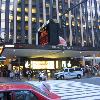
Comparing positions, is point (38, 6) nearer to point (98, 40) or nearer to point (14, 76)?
point (98, 40)

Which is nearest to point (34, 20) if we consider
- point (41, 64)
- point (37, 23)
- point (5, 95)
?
point (37, 23)

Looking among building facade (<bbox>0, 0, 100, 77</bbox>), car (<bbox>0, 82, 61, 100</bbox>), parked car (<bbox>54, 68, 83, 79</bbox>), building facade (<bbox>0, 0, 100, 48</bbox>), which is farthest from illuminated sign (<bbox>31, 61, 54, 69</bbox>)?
car (<bbox>0, 82, 61, 100</bbox>)

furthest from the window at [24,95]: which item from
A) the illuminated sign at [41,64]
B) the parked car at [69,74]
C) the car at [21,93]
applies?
the illuminated sign at [41,64]

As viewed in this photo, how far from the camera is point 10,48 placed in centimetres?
3972

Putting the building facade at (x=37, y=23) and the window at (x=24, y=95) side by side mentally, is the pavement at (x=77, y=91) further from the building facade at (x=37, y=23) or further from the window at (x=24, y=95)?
the building facade at (x=37, y=23)

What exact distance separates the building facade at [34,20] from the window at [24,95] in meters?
51.9

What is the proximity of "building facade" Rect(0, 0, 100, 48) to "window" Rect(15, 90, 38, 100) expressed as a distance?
51.9 m

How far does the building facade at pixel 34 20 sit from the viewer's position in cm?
6219

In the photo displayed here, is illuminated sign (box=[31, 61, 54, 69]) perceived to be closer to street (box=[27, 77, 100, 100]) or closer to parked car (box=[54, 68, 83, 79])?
parked car (box=[54, 68, 83, 79])

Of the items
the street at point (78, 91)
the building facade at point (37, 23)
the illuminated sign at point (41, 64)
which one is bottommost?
the street at point (78, 91)

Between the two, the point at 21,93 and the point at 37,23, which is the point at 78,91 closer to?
the point at 21,93

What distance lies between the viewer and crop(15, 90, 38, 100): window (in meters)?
6.58

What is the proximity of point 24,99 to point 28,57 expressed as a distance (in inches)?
1953

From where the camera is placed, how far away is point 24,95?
6.70m
